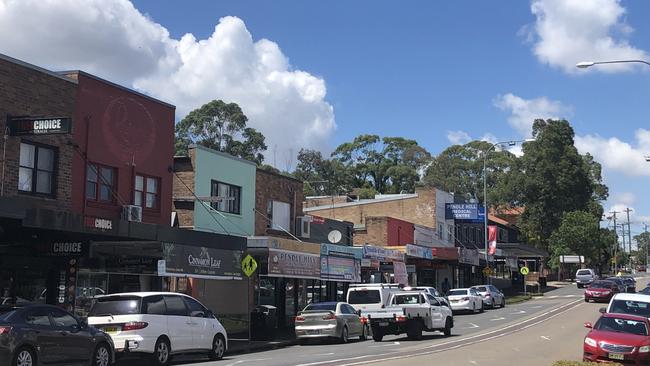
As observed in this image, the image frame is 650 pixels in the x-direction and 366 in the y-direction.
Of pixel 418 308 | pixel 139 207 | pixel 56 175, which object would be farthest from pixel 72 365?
pixel 418 308

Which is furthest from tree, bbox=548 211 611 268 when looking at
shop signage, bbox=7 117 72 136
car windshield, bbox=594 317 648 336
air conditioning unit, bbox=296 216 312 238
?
shop signage, bbox=7 117 72 136

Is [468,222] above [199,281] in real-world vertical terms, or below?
above

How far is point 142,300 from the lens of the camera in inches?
680

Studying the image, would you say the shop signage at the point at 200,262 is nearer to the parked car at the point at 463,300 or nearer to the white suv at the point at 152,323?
the white suv at the point at 152,323

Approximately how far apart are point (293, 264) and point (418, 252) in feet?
55.5

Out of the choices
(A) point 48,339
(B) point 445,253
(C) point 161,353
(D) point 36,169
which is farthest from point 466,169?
(A) point 48,339

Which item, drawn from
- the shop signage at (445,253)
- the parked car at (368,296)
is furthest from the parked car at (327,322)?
the shop signage at (445,253)

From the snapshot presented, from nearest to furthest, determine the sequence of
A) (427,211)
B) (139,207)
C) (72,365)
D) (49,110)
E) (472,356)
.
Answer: (72,365)
(472,356)
(49,110)
(139,207)
(427,211)

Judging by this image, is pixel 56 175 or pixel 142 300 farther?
pixel 56 175

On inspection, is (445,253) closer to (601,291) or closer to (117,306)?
(601,291)

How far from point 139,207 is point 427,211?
3397 cm

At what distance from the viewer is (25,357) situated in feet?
44.4

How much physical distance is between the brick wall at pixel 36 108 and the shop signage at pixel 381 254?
17.8 m

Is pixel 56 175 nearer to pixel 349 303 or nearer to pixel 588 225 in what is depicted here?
pixel 349 303
